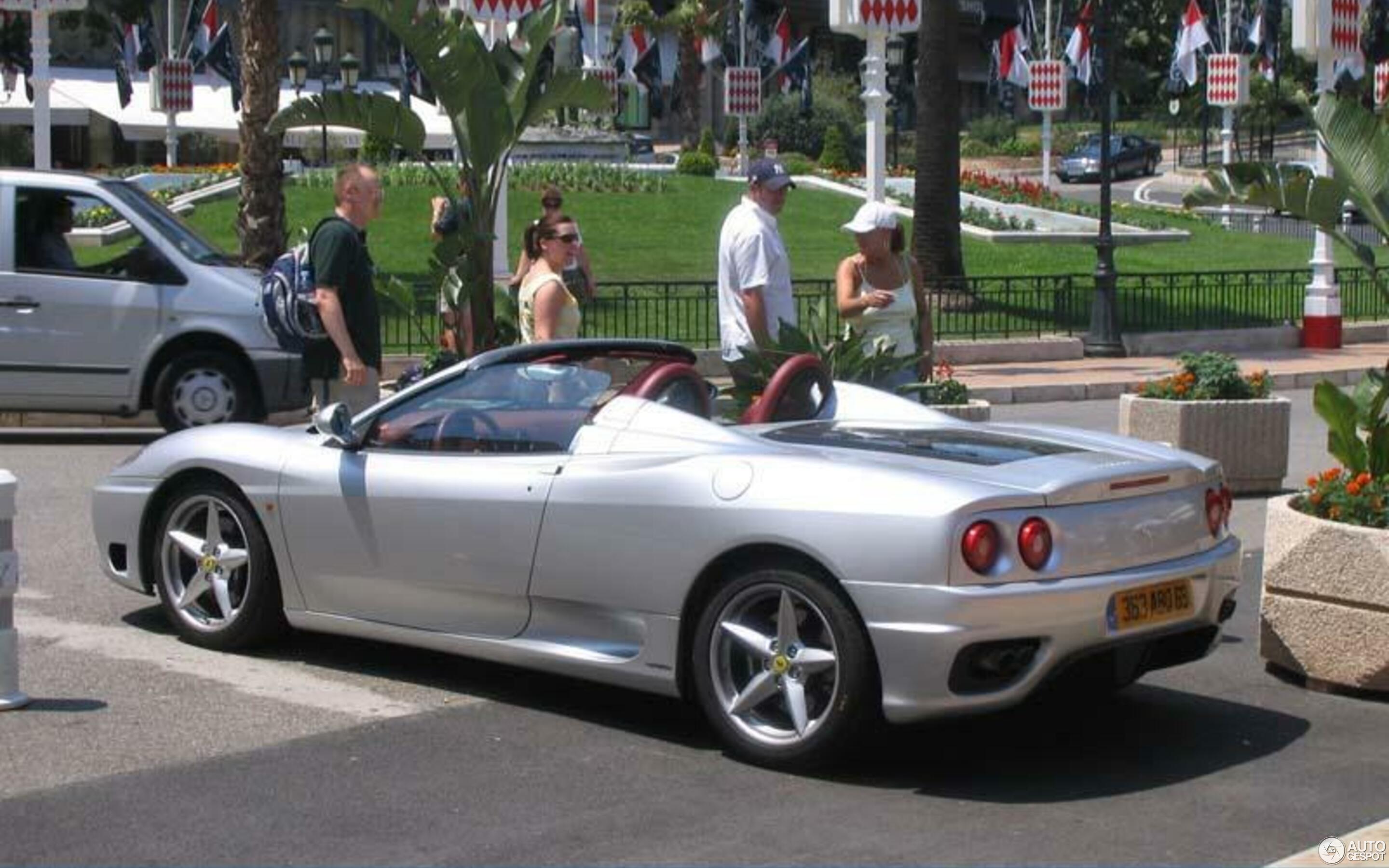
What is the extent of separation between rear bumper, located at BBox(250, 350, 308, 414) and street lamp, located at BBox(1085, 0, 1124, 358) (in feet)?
38.1

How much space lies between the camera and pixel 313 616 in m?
7.48

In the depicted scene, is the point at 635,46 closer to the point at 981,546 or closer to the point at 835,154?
the point at 835,154

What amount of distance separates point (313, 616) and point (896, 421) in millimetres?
2275

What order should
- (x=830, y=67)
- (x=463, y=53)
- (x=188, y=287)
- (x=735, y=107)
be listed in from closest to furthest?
(x=463, y=53), (x=188, y=287), (x=735, y=107), (x=830, y=67)

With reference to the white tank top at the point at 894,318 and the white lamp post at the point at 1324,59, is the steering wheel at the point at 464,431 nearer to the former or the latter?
the white tank top at the point at 894,318

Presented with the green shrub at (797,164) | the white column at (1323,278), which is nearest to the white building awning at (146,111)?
the green shrub at (797,164)

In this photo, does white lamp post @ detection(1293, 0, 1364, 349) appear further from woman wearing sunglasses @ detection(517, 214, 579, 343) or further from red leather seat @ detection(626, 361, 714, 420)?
red leather seat @ detection(626, 361, 714, 420)

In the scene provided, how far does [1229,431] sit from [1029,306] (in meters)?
13.2

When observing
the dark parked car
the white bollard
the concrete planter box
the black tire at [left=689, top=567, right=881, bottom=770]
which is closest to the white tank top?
the concrete planter box

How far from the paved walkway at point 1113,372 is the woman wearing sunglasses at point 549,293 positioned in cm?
978

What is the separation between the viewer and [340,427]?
734 cm

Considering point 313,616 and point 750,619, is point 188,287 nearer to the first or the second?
point 313,616

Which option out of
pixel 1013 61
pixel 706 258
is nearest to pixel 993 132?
pixel 1013 61

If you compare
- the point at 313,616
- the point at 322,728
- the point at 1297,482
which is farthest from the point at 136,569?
the point at 1297,482
